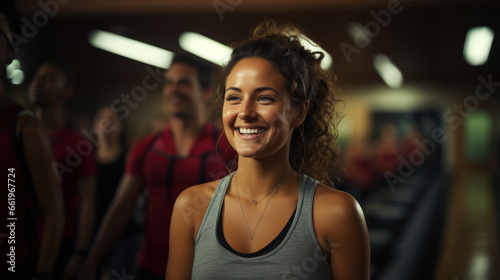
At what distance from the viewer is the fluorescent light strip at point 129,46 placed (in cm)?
647

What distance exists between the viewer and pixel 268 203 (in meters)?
1.35

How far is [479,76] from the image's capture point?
1259cm

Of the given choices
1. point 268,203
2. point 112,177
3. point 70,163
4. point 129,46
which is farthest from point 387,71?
point 268,203

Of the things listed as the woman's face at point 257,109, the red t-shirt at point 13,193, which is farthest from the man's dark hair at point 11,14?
the woman's face at point 257,109

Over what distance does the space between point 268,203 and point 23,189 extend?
2.91 ft

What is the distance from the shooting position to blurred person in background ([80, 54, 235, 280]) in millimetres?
2040

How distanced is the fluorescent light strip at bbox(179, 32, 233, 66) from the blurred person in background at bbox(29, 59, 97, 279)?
424cm

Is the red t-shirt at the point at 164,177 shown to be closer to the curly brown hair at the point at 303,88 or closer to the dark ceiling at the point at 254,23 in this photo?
the curly brown hair at the point at 303,88

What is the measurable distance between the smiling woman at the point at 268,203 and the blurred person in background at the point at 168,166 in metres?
0.59

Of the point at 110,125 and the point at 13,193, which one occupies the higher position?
the point at 110,125

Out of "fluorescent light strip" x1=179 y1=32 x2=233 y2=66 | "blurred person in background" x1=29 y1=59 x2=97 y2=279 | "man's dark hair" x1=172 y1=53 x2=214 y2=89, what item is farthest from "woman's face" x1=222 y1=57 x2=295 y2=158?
"fluorescent light strip" x1=179 y1=32 x2=233 y2=66

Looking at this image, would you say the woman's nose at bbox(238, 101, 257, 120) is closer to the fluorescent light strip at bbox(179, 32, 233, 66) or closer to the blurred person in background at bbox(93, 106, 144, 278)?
the blurred person in background at bbox(93, 106, 144, 278)

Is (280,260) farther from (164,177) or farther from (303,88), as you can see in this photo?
(164,177)

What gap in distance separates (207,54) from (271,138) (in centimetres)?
547
